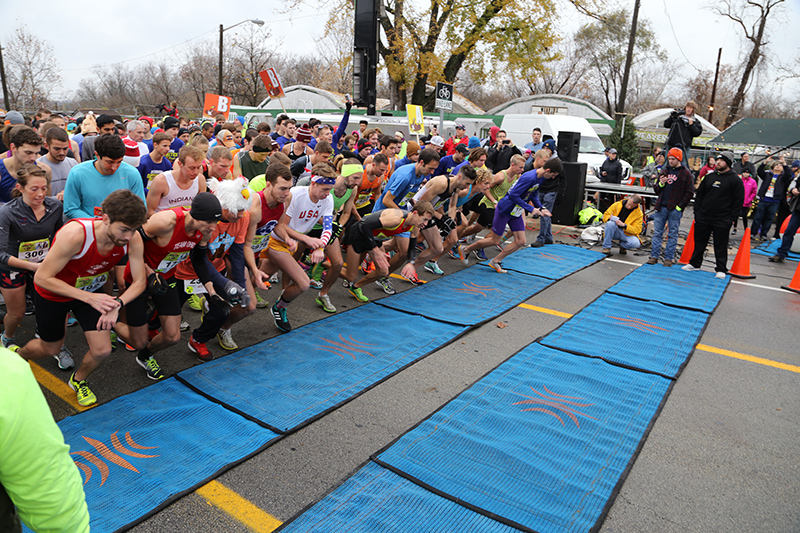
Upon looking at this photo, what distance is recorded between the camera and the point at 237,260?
488cm

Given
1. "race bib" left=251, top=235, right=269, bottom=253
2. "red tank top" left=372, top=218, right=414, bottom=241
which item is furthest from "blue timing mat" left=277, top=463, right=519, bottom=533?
"red tank top" left=372, top=218, right=414, bottom=241

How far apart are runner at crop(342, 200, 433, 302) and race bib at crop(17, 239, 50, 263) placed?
301cm

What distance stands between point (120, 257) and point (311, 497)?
2150mm

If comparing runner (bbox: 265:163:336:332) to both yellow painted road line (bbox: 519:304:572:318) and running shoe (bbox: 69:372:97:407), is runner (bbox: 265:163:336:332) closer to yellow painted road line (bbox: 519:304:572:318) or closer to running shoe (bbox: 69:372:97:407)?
running shoe (bbox: 69:372:97:407)

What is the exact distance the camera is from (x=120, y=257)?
12.4 ft

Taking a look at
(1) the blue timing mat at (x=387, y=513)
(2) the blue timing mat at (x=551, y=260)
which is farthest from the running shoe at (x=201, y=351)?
(2) the blue timing mat at (x=551, y=260)

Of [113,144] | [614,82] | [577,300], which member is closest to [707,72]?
[614,82]

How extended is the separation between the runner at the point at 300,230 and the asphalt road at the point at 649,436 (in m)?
0.49

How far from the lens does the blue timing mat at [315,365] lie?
4.12 metres

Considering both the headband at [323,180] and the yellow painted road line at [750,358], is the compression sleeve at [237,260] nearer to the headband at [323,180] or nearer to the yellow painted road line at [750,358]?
the headband at [323,180]

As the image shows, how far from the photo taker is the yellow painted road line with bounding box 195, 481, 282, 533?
2865mm

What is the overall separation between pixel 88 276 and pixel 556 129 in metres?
16.7

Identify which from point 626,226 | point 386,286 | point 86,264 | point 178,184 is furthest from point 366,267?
point 626,226

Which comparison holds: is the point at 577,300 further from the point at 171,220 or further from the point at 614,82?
the point at 614,82
